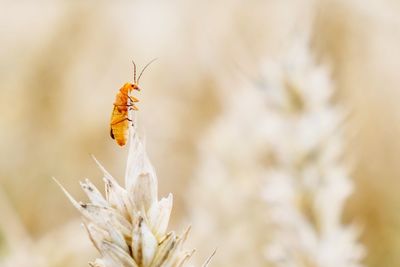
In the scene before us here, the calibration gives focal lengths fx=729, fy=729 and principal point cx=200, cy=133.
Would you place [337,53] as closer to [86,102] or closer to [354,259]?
[86,102]

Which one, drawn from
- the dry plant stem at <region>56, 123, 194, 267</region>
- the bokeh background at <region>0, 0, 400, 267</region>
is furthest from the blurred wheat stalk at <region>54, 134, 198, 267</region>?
the bokeh background at <region>0, 0, 400, 267</region>

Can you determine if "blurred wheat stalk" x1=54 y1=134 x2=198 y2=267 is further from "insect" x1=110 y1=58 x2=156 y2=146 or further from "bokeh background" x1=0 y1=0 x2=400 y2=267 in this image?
"bokeh background" x1=0 y1=0 x2=400 y2=267

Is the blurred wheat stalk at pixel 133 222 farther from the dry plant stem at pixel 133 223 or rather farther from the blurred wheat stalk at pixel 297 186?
the blurred wheat stalk at pixel 297 186

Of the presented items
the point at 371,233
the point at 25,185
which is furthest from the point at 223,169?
the point at 25,185

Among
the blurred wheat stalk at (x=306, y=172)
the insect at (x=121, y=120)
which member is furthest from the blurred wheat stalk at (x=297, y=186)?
the insect at (x=121, y=120)

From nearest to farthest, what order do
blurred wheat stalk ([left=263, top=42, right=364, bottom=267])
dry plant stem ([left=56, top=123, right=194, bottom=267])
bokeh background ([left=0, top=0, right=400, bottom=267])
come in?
1. dry plant stem ([left=56, top=123, right=194, bottom=267])
2. blurred wheat stalk ([left=263, top=42, right=364, bottom=267])
3. bokeh background ([left=0, top=0, right=400, bottom=267])

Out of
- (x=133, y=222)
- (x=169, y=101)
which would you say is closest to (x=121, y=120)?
(x=133, y=222)

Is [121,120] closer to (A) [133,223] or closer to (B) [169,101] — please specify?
(A) [133,223]

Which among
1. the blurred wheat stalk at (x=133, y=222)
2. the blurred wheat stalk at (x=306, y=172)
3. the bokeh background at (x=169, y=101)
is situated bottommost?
the blurred wheat stalk at (x=133, y=222)

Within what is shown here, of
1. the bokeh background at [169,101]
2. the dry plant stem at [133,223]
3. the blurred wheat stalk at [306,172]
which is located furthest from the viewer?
the bokeh background at [169,101]
